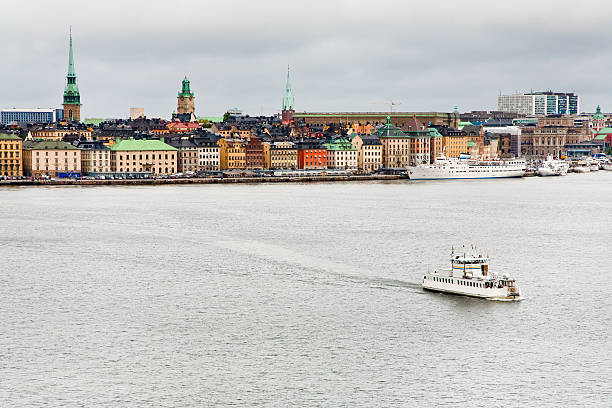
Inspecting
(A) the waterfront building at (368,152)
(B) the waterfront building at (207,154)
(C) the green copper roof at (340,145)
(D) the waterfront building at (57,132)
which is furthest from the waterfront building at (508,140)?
(D) the waterfront building at (57,132)

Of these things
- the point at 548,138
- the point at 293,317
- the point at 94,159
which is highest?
the point at 548,138

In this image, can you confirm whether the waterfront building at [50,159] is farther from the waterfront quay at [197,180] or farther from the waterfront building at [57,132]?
the waterfront building at [57,132]

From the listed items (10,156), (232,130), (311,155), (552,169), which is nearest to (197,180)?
(10,156)

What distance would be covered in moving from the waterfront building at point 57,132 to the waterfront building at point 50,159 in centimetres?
988

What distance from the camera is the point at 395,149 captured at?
96.9 meters

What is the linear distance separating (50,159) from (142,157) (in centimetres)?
692

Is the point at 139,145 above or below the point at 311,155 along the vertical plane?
above

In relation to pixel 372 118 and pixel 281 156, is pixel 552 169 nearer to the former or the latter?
pixel 281 156

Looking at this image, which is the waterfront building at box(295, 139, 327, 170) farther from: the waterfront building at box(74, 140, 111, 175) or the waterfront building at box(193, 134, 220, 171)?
the waterfront building at box(74, 140, 111, 175)

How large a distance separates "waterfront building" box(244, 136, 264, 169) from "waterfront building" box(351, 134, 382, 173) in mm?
9092

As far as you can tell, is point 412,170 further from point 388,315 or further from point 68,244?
point 388,315

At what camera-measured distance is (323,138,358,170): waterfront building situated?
3538 inches

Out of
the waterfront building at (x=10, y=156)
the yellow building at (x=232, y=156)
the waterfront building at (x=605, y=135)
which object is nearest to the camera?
the waterfront building at (x=10, y=156)

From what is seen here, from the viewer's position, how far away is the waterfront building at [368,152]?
304 feet
